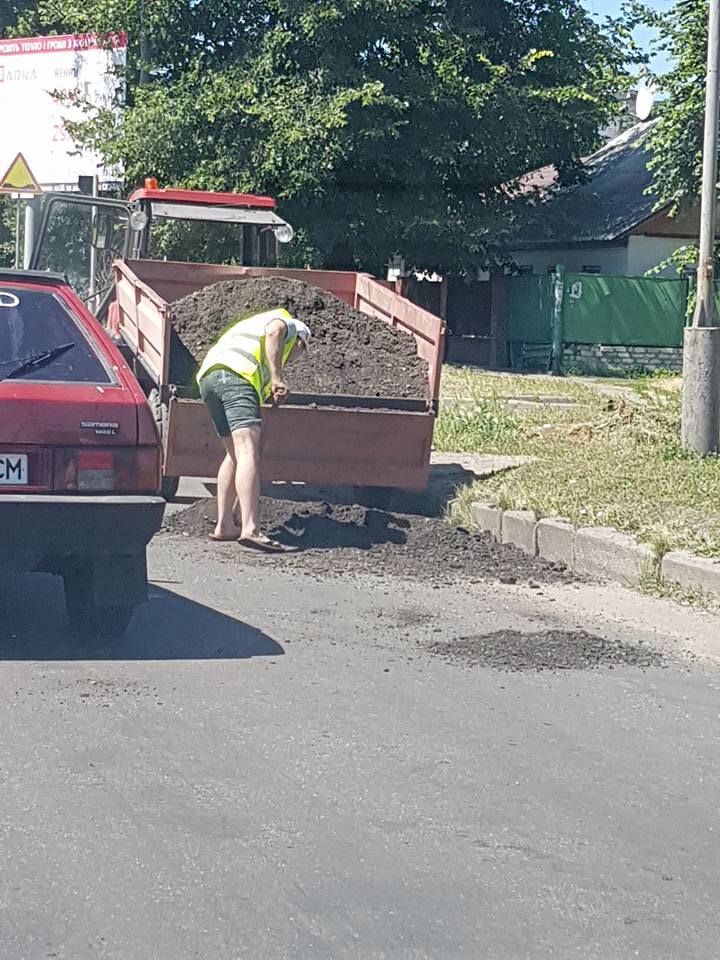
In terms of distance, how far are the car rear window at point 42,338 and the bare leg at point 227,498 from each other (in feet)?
8.56

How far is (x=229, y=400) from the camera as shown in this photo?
30.4 ft

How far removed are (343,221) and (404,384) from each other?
1682 centimetres

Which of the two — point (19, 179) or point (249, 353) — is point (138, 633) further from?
point (19, 179)

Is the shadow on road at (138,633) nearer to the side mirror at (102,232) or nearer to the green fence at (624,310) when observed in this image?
the side mirror at (102,232)

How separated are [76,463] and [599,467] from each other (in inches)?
230

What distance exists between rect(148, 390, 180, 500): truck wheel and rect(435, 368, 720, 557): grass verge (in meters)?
2.06

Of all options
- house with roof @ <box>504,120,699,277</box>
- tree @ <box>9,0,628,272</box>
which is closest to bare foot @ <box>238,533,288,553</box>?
tree @ <box>9,0,628,272</box>

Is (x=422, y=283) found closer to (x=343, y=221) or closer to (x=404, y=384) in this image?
(x=343, y=221)

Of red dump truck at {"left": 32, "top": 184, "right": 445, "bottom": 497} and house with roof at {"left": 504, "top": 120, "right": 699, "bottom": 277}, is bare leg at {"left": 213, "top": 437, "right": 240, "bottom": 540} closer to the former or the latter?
red dump truck at {"left": 32, "top": 184, "right": 445, "bottom": 497}

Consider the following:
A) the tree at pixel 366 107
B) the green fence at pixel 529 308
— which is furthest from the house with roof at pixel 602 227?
the tree at pixel 366 107

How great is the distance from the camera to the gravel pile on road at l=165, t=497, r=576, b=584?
8945mm

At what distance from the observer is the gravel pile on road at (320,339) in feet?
35.7

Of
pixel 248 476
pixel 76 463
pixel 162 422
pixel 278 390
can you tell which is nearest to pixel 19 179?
pixel 162 422

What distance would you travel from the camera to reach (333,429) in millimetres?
10523
